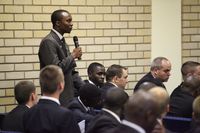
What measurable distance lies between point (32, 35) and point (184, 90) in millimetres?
2689

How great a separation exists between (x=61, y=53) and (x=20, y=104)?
1049 mm

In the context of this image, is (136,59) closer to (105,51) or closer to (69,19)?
(105,51)

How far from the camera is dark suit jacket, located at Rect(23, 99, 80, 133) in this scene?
3.68 m

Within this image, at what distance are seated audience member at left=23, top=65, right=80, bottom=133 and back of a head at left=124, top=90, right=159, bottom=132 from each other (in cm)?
91

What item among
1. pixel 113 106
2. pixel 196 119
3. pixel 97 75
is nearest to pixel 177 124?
pixel 196 119

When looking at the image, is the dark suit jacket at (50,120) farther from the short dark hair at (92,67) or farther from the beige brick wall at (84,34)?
the beige brick wall at (84,34)

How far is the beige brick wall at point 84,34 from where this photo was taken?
6922 millimetres

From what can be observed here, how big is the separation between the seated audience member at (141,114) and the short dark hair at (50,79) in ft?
3.63

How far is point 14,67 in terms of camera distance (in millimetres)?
6969

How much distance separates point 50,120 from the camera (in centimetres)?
369

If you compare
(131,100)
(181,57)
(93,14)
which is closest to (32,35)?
(93,14)

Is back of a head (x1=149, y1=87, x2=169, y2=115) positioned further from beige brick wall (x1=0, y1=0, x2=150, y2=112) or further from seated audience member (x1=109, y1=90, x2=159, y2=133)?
beige brick wall (x1=0, y1=0, x2=150, y2=112)

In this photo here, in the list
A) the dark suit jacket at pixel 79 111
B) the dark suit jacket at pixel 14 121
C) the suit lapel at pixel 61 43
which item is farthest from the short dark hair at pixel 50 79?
the suit lapel at pixel 61 43

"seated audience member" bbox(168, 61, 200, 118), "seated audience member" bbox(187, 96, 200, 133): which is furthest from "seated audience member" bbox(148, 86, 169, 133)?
"seated audience member" bbox(168, 61, 200, 118)
